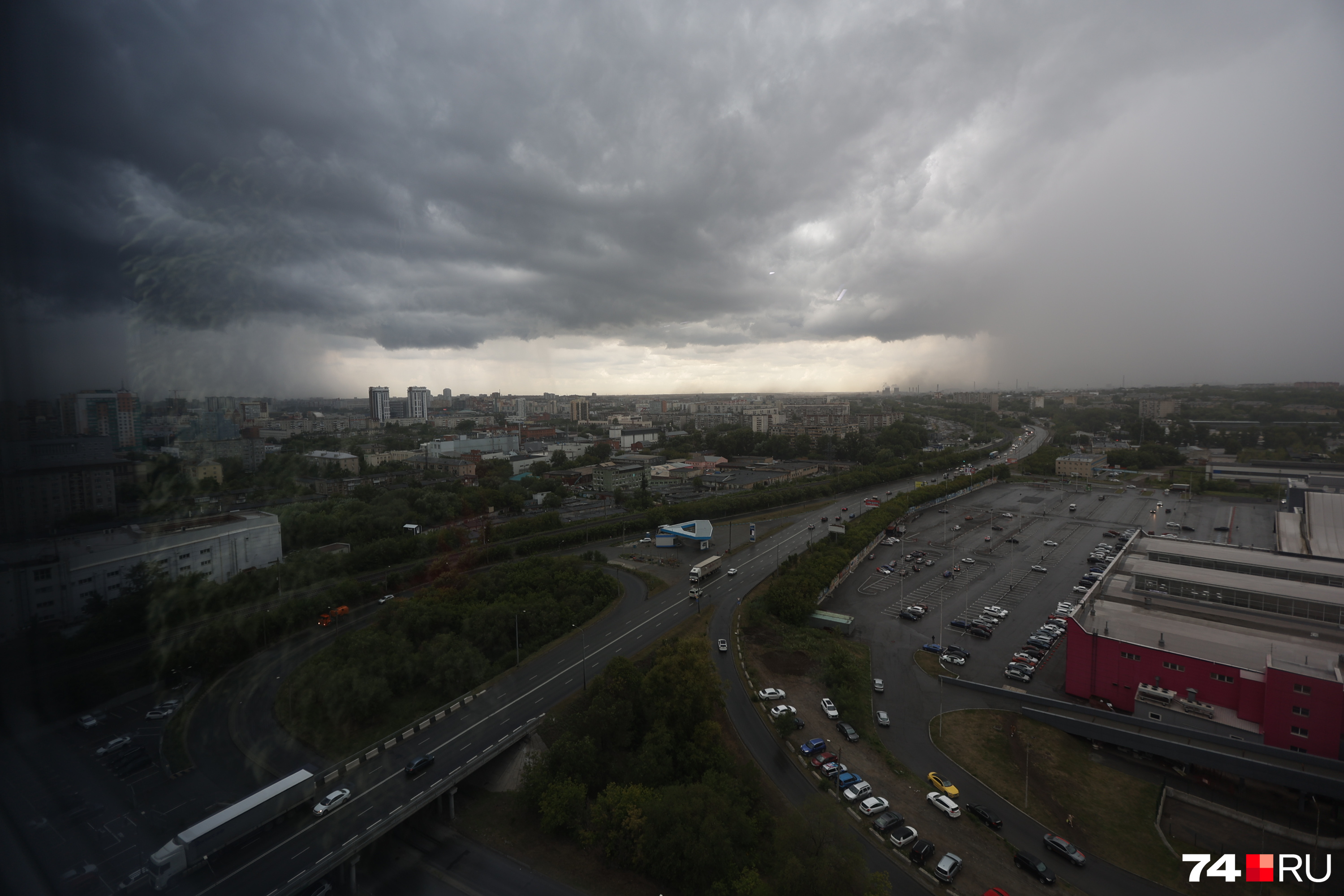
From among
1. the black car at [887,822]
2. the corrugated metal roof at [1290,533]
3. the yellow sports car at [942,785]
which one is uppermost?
the corrugated metal roof at [1290,533]

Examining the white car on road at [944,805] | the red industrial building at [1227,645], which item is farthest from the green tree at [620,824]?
the red industrial building at [1227,645]

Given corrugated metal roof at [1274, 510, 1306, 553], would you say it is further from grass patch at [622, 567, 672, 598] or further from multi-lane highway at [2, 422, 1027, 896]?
multi-lane highway at [2, 422, 1027, 896]

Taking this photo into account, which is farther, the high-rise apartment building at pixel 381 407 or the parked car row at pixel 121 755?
the high-rise apartment building at pixel 381 407

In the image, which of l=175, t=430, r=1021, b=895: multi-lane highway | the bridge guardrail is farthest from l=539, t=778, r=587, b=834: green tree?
l=175, t=430, r=1021, b=895: multi-lane highway

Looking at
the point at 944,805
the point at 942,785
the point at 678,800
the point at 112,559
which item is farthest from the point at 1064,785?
the point at 112,559

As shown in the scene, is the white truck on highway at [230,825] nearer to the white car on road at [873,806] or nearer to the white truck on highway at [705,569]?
the white car on road at [873,806]

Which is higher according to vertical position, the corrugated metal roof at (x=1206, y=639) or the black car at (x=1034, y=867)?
the corrugated metal roof at (x=1206, y=639)
